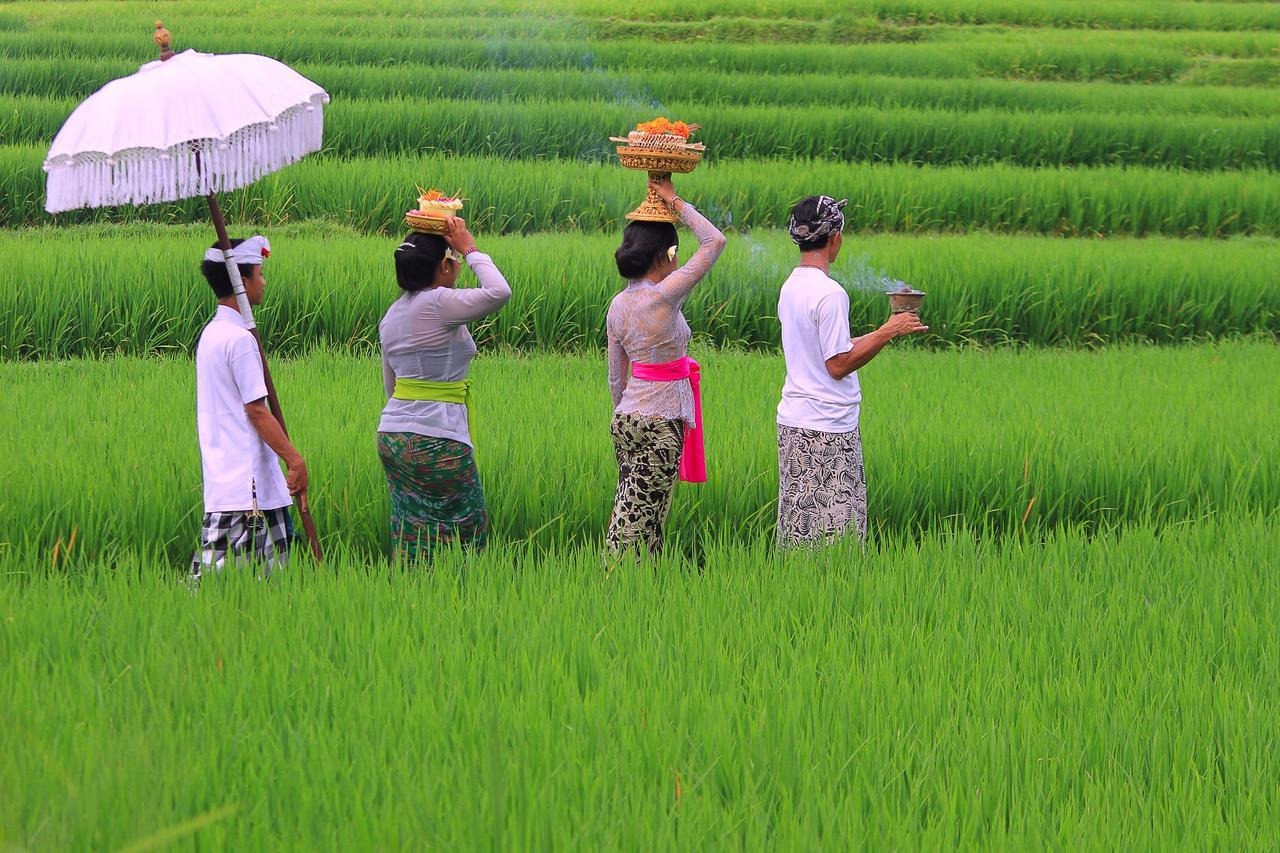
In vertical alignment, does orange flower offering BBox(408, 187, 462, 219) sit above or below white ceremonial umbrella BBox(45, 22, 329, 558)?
below

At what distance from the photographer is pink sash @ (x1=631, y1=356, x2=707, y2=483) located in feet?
12.3

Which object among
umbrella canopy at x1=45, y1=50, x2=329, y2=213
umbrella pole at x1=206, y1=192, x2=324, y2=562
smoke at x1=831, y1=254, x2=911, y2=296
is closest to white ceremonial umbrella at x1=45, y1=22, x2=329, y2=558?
umbrella canopy at x1=45, y1=50, x2=329, y2=213

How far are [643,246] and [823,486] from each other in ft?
2.94

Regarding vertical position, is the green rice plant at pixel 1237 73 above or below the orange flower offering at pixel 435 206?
above

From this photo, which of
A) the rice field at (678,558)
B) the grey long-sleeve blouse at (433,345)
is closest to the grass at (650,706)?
the rice field at (678,558)

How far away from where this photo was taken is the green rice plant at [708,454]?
164 inches

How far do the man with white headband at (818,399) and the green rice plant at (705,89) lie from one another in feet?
31.6

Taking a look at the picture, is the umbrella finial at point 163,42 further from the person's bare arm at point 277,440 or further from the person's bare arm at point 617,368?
the person's bare arm at point 617,368

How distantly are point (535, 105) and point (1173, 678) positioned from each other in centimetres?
1070

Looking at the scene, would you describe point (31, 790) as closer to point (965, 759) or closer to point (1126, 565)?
point (965, 759)

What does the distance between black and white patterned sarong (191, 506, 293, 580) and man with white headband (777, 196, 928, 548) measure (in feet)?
4.91

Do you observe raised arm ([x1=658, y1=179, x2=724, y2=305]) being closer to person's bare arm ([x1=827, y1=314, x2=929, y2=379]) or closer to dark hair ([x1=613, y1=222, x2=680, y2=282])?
dark hair ([x1=613, y1=222, x2=680, y2=282])

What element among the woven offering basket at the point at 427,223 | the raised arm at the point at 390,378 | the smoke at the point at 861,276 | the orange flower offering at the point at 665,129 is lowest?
the smoke at the point at 861,276

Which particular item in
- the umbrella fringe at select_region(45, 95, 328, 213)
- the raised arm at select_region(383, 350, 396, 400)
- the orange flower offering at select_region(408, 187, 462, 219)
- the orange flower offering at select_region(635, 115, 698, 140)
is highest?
the orange flower offering at select_region(635, 115, 698, 140)
